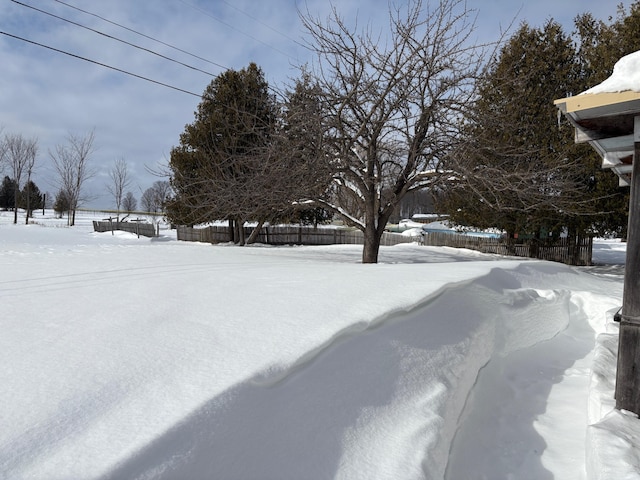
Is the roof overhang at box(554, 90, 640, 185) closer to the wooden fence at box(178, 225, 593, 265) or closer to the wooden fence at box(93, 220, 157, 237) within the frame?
the wooden fence at box(178, 225, 593, 265)

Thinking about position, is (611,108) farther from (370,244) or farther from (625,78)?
(370,244)

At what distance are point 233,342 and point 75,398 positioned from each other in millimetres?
1032

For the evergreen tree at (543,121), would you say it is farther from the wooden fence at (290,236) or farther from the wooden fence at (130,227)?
the wooden fence at (130,227)

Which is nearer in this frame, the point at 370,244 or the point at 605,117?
the point at 605,117

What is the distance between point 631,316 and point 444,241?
794 inches

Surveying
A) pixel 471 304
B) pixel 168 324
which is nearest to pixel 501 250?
pixel 471 304

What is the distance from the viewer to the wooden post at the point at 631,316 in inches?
143

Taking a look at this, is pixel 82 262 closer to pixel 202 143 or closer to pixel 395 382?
pixel 395 382

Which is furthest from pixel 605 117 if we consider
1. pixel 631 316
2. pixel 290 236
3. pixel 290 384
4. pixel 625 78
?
pixel 290 236

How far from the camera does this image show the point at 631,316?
3.76m

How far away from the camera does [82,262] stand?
7.13 m

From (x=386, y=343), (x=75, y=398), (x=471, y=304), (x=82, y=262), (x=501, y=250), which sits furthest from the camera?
(x=501, y=250)

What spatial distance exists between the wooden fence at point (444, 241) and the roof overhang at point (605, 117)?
1478 centimetres

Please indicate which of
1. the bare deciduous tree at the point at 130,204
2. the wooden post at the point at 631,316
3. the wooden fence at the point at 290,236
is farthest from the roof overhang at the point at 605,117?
the bare deciduous tree at the point at 130,204
